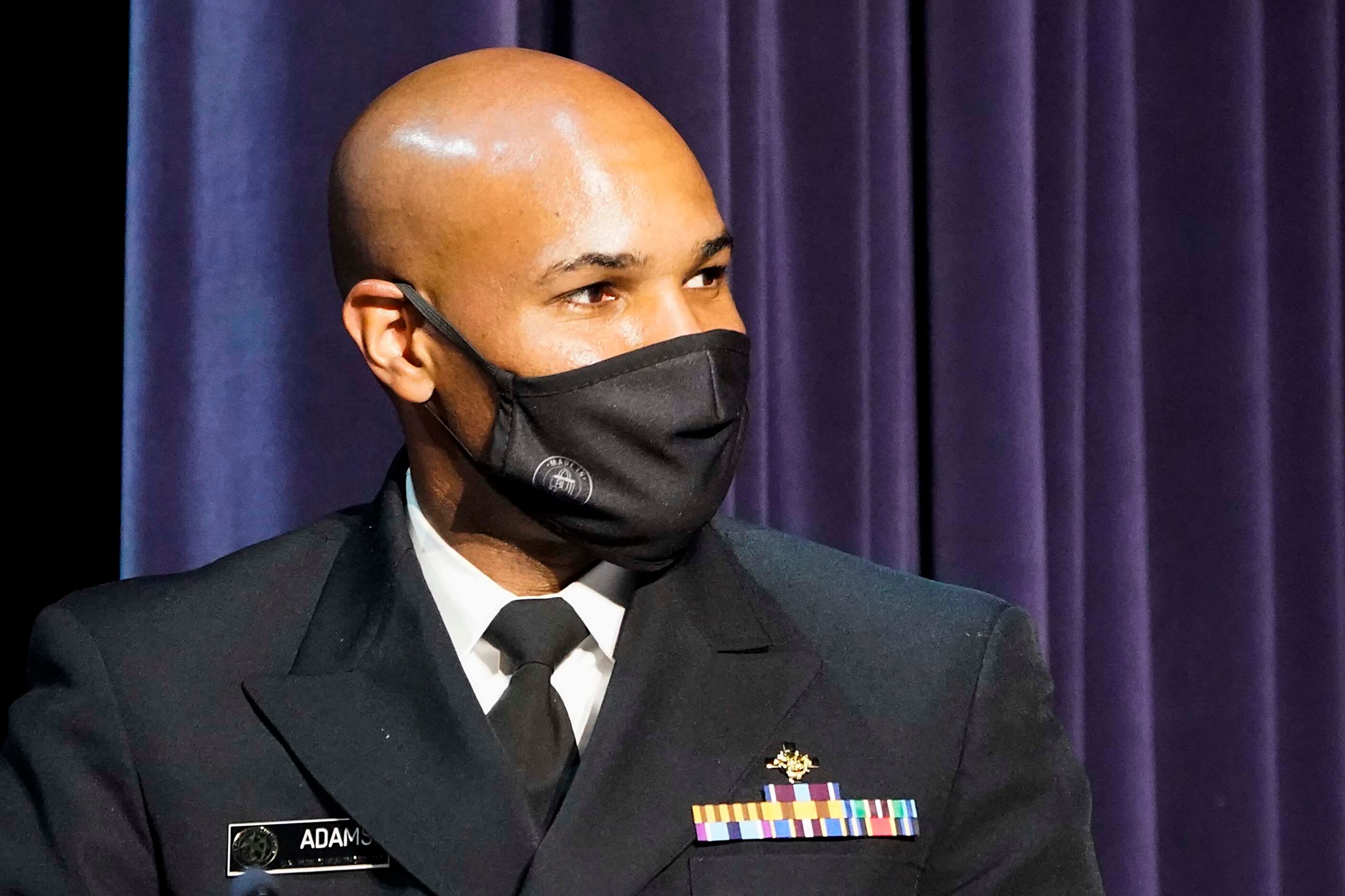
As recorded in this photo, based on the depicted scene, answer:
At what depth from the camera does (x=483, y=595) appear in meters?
1.43

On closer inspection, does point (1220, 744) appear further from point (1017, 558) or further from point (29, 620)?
point (29, 620)

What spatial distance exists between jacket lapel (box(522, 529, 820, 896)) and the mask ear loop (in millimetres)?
214

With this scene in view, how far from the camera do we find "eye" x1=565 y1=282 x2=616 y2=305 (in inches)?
52.8

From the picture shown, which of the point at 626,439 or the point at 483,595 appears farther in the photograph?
the point at 483,595

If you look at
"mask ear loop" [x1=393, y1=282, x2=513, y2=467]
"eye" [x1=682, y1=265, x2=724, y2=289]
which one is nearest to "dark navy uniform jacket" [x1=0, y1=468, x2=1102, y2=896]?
"mask ear loop" [x1=393, y1=282, x2=513, y2=467]

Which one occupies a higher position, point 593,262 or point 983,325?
point 593,262

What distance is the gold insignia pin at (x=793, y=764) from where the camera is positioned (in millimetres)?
1361

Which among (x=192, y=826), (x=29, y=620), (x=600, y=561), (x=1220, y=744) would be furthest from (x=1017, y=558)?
(x=29, y=620)

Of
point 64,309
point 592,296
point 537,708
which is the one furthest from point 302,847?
point 64,309

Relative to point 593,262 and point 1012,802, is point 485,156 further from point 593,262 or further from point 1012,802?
point 1012,802

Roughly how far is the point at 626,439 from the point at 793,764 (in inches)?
12.3

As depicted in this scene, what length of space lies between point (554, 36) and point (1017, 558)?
A: 0.85 meters

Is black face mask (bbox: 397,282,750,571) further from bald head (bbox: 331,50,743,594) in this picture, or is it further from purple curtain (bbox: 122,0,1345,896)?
purple curtain (bbox: 122,0,1345,896)

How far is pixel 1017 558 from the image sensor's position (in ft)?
6.31
